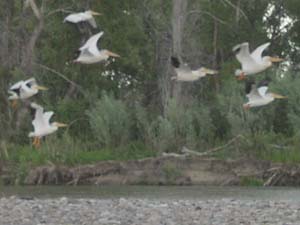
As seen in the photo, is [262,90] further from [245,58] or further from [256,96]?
[245,58]

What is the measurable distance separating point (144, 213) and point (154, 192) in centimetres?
1076

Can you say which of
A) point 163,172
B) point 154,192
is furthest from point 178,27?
point 154,192

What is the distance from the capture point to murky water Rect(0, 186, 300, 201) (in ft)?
85.9

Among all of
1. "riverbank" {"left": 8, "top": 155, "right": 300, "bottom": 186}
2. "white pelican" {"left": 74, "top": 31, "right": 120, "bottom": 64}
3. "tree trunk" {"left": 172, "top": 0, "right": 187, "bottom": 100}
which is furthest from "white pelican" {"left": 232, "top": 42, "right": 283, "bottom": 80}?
"tree trunk" {"left": 172, "top": 0, "right": 187, "bottom": 100}

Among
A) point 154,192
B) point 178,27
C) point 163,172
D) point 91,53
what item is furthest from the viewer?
point 178,27

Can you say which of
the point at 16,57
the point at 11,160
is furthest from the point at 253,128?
the point at 16,57

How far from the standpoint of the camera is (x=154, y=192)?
28.4m

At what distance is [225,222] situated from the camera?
15922mm

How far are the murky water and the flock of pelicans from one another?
Result: 107 inches

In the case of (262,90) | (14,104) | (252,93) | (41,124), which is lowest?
(41,124)

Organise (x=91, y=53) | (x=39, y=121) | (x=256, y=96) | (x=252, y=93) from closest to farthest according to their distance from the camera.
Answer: (x=91, y=53) < (x=256, y=96) < (x=252, y=93) < (x=39, y=121)

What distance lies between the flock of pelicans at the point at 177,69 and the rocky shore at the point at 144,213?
9.73 m

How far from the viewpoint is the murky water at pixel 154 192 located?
2619 centimetres

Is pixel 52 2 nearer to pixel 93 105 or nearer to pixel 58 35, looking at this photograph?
pixel 58 35
